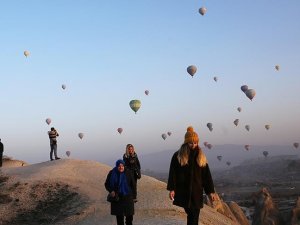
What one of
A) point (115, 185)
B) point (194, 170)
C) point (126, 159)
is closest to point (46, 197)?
point (126, 159)

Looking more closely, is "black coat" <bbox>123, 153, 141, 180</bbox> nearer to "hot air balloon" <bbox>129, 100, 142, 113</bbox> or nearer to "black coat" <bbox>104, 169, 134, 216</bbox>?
"black coat" <bbox>104, 169, 134, 216</bbox>

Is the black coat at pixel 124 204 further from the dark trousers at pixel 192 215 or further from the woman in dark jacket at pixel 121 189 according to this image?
the dark trousers at pixel 192 215

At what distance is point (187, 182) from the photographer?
30.5 feet

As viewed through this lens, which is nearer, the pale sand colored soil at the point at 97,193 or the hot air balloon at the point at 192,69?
the pale sand colored soil at the point at 97,193

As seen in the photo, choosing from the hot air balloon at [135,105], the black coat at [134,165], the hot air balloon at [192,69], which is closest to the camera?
the black coat at [134,165]

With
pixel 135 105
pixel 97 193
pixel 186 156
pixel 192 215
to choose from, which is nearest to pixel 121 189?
pixel 192 215

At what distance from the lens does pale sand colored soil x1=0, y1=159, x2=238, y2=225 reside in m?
17.8

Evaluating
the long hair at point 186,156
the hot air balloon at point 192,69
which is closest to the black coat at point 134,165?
the long hair at point 186,156

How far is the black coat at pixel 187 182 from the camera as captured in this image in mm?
9242

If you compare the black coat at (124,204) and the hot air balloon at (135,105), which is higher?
the hot air balloon at (135,105)

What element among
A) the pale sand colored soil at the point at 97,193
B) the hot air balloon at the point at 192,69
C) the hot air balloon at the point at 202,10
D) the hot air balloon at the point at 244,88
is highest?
the hot air balloon at the point at 202,10

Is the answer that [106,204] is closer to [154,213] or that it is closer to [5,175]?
[154,213]

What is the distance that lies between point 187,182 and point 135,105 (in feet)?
137

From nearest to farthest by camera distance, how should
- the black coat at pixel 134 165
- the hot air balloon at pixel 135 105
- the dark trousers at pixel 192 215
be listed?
the dark trousers at pixel 192 215
the black coat at pixel 134 165
the hot air balloon at pixel 135 105
